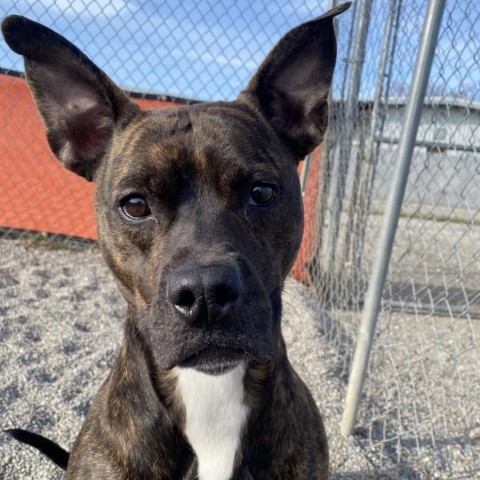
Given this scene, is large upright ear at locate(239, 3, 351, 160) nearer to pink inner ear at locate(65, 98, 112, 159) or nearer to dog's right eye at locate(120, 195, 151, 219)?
pink inner ear at locate(65, 98, 112, 159)

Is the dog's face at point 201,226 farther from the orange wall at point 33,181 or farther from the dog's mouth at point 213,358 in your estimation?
the orange wall at point 33,181

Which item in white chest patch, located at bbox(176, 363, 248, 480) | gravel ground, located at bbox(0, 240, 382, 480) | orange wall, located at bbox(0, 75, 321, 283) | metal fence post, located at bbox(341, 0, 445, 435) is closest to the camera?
white chest patch, located at bbox(176, 363, 248, 480)

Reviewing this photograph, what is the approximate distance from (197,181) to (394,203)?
135 cm

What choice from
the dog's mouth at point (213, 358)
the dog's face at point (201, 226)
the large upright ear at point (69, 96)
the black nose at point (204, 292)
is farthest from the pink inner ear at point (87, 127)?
the dog's mouth at point (213, 358)

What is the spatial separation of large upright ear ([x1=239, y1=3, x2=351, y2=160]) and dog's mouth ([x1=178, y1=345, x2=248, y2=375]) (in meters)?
1.09

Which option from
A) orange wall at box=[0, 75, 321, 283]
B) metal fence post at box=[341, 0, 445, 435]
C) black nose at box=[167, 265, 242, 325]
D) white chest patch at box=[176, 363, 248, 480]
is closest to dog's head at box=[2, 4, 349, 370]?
black nose at box=[167, 265, 242, 325]

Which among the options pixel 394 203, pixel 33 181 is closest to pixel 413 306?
pixel 394 203

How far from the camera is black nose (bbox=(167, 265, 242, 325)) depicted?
160 centimetres

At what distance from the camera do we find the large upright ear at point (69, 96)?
204 cm

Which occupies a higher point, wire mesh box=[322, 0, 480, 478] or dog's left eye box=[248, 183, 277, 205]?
dog's left eye box=[248, 183, 277, 205]

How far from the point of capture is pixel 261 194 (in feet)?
6.70

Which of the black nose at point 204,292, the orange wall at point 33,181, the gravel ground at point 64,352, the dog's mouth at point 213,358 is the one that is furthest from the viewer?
the orange wall at point 33,181

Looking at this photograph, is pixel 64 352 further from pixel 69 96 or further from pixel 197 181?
pixel 197 181

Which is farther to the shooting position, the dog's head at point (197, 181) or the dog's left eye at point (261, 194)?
the dog's left eye at point (261, 194)
